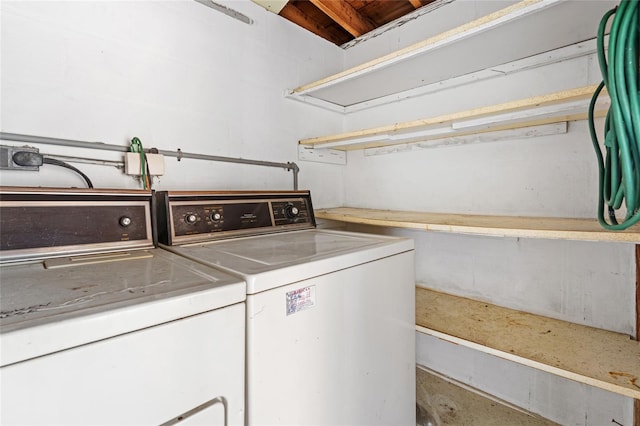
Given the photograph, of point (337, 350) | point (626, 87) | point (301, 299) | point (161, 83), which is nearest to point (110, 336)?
point (301, 299)

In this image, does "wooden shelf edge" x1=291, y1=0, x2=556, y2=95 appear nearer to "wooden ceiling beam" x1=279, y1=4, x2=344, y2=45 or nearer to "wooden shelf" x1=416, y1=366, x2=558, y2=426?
"wooden ceiling beam" x1=279, y1=4, x2=344, y2=45

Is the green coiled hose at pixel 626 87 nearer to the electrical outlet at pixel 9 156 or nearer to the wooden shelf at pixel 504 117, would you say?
the wooden shelf at pixel 504 117

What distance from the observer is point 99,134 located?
4.12 ft

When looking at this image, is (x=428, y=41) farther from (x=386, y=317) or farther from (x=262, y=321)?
(x=262, y=321)

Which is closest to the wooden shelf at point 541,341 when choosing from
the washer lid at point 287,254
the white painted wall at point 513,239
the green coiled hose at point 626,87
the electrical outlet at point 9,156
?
the white painted wall at point 513,239

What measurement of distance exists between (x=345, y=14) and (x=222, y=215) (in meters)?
1.61

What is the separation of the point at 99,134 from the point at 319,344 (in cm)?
123

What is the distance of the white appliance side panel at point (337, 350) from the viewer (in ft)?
2.42

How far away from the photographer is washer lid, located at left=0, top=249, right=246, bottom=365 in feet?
1.53

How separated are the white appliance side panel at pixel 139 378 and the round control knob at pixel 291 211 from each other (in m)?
0.87

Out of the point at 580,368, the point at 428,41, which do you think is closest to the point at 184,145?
the point at 428,41

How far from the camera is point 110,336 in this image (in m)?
0.52

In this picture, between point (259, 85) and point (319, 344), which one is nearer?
point (319, 344)

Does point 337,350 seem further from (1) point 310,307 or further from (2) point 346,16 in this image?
(2) point 346,16
